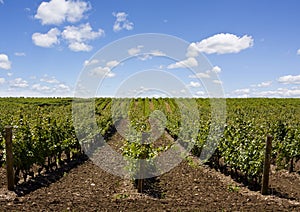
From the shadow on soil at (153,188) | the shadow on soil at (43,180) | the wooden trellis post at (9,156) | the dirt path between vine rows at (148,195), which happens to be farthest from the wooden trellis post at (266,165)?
the wooden trellis post at (9,156)

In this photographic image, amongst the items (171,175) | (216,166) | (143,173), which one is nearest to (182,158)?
(216,166)

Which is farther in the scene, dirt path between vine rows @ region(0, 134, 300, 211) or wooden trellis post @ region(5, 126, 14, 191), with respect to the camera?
wooden trellis post @ region(5, 126, 14, 191)

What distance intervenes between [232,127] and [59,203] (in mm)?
6718

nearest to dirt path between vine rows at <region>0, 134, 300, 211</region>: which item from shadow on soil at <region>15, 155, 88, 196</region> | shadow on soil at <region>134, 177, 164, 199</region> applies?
shadow on soil at <region>134, 177, 164, 199</region>

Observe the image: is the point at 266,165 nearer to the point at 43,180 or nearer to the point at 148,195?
the point at 148,195

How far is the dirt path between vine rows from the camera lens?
619cm

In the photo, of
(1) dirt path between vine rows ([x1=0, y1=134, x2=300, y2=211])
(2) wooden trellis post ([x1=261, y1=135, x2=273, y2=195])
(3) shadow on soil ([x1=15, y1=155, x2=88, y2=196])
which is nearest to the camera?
(1) dirt path between vine rows ([x1=0, y1=134, x2=300, y2=211])

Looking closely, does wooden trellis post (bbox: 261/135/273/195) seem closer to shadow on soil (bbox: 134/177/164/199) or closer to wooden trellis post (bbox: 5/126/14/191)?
shadow on soil (bbox: 134/177/164/199)

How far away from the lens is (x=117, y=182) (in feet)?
29.2

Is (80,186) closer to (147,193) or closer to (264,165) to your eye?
(147,193)

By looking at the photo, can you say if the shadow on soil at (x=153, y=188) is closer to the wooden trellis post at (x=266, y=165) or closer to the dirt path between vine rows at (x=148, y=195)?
the dirt path between vine rows at (x=148, y=195)

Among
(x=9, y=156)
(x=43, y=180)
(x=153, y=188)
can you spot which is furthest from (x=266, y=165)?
(x=9, y=156)

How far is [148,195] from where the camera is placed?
7590mm

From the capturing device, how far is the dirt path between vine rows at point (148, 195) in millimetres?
6188
